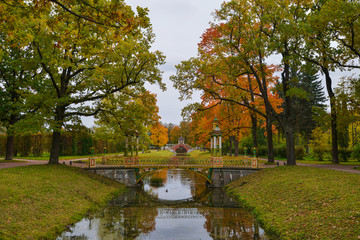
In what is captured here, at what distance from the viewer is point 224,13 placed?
69.3ft

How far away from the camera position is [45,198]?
13.2 metres

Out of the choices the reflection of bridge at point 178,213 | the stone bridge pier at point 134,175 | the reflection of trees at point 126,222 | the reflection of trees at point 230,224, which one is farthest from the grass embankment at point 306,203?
the reflection of trees at point 126,222

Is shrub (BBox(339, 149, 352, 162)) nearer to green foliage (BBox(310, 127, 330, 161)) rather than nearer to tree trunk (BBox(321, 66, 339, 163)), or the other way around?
green foliage (BBox(310, 127, 330, 161))

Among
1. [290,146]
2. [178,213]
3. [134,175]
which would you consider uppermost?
[290,146]

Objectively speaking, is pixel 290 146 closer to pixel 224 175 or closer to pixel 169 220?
pixel 224 175

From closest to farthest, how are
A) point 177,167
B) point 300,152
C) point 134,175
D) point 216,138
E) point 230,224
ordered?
point 230,224
point 177,167
point 134,175
point 216,138
point 300,152

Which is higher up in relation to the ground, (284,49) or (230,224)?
(284,49)

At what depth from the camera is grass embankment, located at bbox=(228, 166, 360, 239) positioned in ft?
30.1

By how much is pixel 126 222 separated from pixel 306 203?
8.85m

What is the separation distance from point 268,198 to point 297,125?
3819cm

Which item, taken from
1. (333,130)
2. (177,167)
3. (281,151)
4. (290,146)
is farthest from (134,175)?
(281,151)

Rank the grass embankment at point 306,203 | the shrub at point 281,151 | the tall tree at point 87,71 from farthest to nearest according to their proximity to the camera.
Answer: the shrub at point 281,151
the tall tree at point 87,71
the grass embankment at point 306,203

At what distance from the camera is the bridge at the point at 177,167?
23469 mm

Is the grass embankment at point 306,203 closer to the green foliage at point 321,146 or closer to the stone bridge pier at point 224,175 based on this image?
the stone bridge pier at point 224,175
